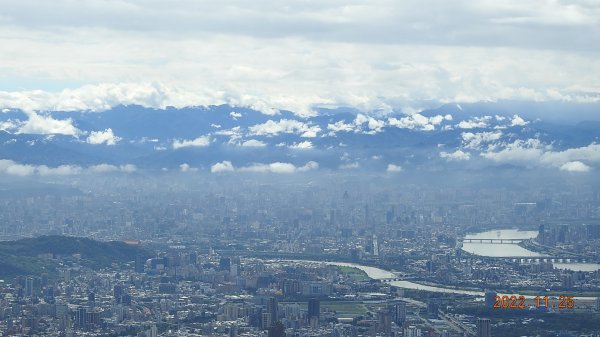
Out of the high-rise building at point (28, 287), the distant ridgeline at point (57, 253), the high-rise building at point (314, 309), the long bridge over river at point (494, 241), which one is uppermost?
the long bridge over river at point (494, 241)

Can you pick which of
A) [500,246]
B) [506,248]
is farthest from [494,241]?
[506,248]

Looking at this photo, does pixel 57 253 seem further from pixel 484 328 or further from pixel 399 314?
pixel 484 328

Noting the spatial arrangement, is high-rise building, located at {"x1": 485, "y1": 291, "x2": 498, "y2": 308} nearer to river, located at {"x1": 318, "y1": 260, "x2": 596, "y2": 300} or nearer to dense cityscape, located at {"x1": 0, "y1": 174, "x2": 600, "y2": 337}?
dense cityscape, located at {"x1": 0, "y1": 174, "x2": 600, "y2": 337}

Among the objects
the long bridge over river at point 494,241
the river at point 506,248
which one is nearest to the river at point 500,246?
the river at point 506,248

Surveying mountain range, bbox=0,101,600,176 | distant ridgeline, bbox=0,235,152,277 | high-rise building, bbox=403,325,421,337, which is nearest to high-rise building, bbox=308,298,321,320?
high-rise building, bbox=403,325,421,337

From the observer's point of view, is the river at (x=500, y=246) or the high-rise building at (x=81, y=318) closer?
the high-rise building at (x=81, y=318)

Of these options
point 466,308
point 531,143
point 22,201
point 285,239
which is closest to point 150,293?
point 466,308

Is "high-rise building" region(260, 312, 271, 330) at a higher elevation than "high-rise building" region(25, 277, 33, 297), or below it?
below

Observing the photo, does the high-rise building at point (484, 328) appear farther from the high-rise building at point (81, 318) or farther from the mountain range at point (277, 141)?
the mountain range at point (277, 141)
